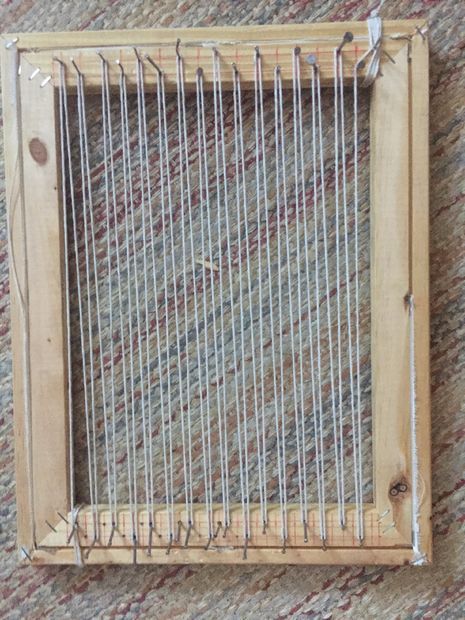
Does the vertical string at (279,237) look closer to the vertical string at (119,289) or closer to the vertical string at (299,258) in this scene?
the vertical string at (299,258)

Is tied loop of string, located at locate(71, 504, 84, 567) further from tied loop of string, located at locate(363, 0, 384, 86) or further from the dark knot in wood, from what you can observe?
tied loop of string, located at locate(363, 0, 384, 86)

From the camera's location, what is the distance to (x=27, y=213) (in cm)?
61

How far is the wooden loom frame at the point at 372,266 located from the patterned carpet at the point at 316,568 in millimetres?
30

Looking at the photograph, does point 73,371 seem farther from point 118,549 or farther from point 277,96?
point 277,96

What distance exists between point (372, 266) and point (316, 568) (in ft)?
0.97

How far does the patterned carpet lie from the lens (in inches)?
24.2

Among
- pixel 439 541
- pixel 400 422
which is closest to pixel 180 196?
pixel 400 422

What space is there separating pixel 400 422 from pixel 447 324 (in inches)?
4.1

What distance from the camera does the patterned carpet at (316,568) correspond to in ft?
2.01

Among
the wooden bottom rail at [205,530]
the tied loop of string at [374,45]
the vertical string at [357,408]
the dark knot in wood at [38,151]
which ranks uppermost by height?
the tied loop of string at [374,45]

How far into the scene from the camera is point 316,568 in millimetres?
639

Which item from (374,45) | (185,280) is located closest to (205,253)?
(185,280)

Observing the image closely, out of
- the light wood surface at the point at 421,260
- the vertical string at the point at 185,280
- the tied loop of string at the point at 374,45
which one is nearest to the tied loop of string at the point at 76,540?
the vertical string at the point at 185,280

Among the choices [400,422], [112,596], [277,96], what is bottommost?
[112,596]
